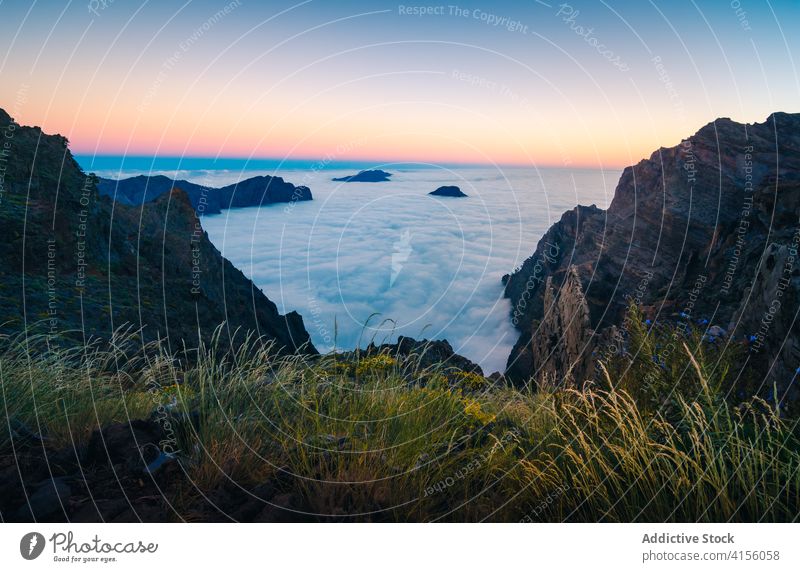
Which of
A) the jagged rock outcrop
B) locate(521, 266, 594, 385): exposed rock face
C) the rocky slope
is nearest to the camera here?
the rocky slope

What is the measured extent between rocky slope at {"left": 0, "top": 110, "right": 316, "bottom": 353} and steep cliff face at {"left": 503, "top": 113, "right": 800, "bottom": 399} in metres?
6.39

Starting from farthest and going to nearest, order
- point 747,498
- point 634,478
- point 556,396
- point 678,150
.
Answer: point 678,150 < point 556,396 < point 634,478 < point 747,498

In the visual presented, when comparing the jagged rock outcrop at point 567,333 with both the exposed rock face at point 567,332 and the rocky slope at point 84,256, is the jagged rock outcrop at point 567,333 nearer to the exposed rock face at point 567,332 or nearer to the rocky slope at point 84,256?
the exposed rock face at point 567,332

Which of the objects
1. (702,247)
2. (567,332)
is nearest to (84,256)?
(567,332)

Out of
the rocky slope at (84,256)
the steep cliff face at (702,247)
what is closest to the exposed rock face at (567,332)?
the steep cliff face at (702,247)

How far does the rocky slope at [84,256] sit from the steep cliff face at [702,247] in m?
6.39

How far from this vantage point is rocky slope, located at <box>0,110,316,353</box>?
1354cm

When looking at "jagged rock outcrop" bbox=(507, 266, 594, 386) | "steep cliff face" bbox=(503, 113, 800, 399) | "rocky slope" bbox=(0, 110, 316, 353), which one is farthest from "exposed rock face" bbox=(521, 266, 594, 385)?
"rocky slope" bbox=(0, 110, 316, 353)

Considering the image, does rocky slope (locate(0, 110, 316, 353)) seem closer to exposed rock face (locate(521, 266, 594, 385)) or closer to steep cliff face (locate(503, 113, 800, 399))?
steep cliff face (locate(503, 113, 800, 399))

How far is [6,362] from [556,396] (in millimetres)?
5959

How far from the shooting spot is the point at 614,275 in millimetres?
30531

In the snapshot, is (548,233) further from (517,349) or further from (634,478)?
(634,478)

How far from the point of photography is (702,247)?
66.1 feet

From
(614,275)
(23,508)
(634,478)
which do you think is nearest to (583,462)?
(634,478)
